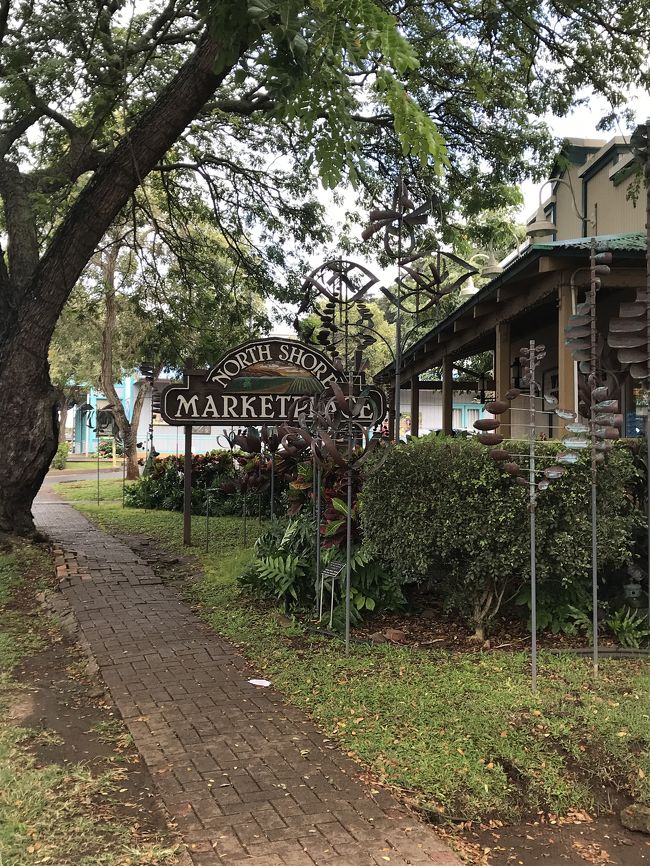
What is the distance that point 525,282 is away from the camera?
30.0ft

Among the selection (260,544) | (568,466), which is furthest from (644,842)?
(260,544)

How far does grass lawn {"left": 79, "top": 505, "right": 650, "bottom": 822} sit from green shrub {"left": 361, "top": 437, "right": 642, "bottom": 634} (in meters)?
0.59

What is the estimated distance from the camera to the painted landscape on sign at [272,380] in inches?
393

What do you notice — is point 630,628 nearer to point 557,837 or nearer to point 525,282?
point 557,837

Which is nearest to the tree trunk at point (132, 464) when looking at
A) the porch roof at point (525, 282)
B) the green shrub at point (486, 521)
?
the porch roof at point (525, 282)

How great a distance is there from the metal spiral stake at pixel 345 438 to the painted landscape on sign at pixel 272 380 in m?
3.61

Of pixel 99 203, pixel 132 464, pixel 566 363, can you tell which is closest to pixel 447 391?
pixel 566 363

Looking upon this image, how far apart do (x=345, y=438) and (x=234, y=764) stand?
2938 millimetres

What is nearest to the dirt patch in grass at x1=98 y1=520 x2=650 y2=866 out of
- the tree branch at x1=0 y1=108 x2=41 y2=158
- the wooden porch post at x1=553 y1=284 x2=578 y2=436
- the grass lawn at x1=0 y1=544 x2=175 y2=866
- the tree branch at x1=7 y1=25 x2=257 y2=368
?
the grass lawn at x1=0 y1=544 x2=175 y2=866

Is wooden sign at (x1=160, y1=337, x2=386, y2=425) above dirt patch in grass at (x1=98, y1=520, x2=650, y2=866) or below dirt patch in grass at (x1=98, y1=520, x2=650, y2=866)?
above

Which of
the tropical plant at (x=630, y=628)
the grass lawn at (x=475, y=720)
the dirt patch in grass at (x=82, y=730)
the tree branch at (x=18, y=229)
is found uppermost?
the tree branch at (x=18, y=229)

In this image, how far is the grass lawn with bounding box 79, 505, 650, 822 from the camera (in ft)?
11.3

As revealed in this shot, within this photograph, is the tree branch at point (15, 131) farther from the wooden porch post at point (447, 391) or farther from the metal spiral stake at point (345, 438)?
the wooden porch post at point (447, 391)

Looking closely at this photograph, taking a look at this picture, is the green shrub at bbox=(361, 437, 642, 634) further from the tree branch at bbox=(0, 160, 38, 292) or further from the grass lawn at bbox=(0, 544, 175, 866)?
the tree branch at bbox=(0, 160, 38, 292)
